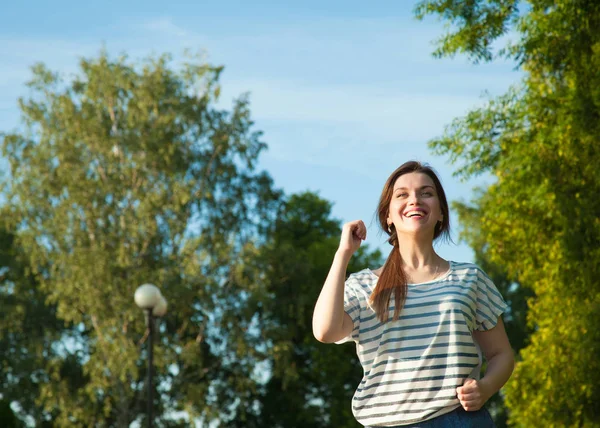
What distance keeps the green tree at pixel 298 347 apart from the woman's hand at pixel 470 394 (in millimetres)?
22985

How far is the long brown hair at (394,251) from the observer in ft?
10.0

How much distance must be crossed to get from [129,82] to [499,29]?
15.1 m

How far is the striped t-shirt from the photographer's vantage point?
297 cm

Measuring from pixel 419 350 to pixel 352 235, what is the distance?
402 millimetres

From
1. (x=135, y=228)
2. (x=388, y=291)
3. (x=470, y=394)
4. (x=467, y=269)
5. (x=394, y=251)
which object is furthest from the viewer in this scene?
(x=135, y=228)

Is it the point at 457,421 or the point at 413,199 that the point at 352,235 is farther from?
the point at 457,421

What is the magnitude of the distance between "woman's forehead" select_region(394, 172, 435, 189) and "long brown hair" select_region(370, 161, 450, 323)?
0.02m

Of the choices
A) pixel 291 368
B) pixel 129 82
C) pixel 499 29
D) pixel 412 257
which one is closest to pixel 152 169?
pixel 129 82

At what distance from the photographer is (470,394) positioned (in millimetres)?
2951

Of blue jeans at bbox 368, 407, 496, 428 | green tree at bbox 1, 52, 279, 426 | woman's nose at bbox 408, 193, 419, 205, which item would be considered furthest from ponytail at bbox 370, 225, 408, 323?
green tree at bbox 1, 52, 279, 426

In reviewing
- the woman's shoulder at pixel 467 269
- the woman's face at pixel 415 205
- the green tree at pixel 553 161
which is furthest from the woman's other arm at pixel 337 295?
the green tree at pixel 553 161

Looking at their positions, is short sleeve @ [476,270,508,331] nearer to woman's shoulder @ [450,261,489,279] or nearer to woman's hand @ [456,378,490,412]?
woman's shoulder @ [450,261,489,279]

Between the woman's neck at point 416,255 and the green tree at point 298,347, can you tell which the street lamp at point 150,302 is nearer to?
the green tree at point 298,347

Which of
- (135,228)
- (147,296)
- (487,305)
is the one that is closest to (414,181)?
(487,305)
